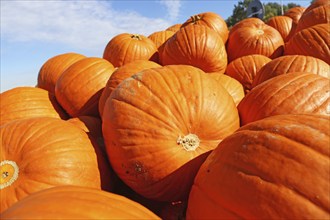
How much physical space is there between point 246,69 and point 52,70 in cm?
232

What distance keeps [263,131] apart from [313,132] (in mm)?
189

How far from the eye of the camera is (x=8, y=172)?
1591 mm

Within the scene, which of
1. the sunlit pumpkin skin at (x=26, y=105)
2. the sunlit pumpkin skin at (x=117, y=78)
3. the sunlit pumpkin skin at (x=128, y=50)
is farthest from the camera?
the sunlit pumpkin skin at (x=128, y=50)

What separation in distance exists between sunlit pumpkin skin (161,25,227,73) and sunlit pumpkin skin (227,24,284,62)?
36.5 inches

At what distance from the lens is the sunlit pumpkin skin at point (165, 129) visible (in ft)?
5.35

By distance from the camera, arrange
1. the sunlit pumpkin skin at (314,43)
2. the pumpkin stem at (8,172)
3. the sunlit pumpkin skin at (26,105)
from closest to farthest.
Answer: the pumpkin stem at (8,172) → the sunlit pumpkin skin at (26,105) → the sunlit pumpkin skin at (314,43)

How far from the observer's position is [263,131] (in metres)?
1.27

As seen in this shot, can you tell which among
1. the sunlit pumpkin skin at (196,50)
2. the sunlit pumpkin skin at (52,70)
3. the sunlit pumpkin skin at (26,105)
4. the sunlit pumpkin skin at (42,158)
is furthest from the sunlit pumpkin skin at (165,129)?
the sunlit pumpkin skin at (52,70)

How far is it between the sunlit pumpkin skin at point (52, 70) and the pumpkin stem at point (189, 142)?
2.48 metres

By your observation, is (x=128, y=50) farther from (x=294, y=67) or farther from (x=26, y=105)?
(x=294, y=67)

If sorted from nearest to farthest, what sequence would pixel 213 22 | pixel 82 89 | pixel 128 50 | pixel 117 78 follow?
pixel 117 78 < pixel 82 89 < pixel 128 50 < pixel 213 22

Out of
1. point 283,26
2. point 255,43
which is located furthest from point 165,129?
point 283,26

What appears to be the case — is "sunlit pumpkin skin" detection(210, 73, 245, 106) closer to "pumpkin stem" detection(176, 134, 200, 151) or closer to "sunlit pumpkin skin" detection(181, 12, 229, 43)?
"pumpkin stem" detection(176, 134, 200, 151)

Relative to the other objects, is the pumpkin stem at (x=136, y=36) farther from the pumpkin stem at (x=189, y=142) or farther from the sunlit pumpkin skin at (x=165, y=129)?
the pumpkin stem at (x=189, y=142)
